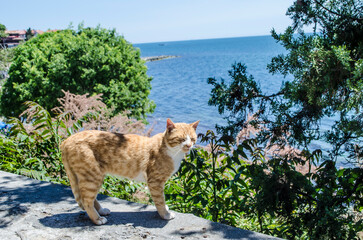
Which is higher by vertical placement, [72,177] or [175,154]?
[175,154]

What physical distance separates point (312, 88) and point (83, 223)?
2660 mm

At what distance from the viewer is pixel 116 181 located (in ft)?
16.7

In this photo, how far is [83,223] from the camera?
3170mm

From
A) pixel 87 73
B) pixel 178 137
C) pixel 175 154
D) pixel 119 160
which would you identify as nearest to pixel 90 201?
pixel 119 160

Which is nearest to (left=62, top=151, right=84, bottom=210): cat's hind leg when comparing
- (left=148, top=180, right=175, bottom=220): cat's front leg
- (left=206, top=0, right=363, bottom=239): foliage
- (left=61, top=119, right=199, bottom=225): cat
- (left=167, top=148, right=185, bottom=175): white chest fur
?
(left=61, top=119, right=199, bottom=225): cat

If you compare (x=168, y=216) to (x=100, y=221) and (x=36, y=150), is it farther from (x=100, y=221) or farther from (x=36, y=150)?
(x=36, y=150)

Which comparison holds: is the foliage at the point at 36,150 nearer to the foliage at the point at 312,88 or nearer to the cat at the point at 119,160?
the cat at the point at 119,160

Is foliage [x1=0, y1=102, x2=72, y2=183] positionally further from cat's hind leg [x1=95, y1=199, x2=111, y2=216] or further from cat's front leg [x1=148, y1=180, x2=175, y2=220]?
cat's front leg [x1=148, y1=180, x2=175, y2=220]

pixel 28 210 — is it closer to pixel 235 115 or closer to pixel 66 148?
pixel 66 148

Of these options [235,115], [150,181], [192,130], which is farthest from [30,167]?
[235,115]

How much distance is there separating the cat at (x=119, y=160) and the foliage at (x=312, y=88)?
637mm

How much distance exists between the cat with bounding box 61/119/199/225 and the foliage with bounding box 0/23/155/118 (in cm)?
1098

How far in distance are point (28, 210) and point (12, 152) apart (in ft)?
8.54

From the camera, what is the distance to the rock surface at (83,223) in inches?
115
